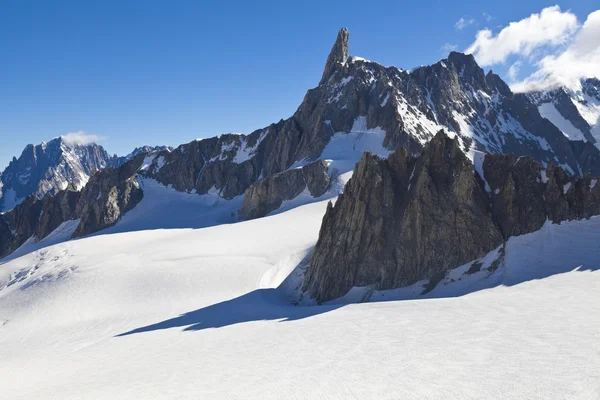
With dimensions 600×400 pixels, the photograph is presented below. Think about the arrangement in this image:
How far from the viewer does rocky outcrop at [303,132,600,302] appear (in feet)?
92.2

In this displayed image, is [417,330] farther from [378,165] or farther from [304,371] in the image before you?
[378,165]

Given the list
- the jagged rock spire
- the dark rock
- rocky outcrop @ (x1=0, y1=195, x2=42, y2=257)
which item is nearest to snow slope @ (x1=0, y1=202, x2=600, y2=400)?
the dark rock

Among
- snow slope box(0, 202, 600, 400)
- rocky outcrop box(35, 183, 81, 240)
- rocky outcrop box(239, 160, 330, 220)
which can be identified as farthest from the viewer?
rocky outcrop box(35, 183, 81, 240)

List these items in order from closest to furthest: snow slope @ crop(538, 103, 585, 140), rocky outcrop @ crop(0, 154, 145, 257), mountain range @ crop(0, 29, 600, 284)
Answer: mountain range @ crop(0, 29, 600, 284) → rocky outcrop @ crop(0, 154, 145, 257) → snow slope @ crop(538, 103, 585, 140)

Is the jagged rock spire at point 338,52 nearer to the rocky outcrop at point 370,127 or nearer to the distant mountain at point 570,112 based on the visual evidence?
the rocky outcrop at point 370,127

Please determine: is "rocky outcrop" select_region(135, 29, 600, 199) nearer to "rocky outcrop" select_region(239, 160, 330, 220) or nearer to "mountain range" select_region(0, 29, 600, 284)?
"mountain range" select_region(0, 29, 600, 284)

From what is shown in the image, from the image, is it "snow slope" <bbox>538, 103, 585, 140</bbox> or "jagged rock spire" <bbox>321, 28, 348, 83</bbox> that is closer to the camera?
"jagged rock spire" <bbox>321, 28, 348, 83</bbox>

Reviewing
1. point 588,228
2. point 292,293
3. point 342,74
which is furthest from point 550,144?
point 292,293

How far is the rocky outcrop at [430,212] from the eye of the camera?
28109 millimetres

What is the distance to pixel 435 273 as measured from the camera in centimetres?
2791

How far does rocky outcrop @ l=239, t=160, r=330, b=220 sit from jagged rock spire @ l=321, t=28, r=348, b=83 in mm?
46438

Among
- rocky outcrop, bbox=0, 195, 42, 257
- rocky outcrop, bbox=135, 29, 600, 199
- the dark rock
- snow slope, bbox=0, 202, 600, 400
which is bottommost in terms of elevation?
snow slope, bbox=0, 202, 600, 400

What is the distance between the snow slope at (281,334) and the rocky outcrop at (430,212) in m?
2.40

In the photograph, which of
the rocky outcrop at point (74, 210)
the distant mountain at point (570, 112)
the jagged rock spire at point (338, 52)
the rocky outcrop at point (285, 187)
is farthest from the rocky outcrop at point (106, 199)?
the distant mountain at point (570, 112)
